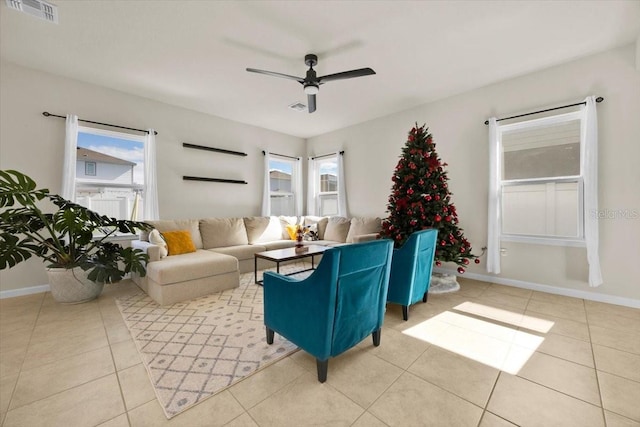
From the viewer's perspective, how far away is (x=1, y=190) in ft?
7.75

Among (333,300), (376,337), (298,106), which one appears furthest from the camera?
(298,106)

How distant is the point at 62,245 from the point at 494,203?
540 cm

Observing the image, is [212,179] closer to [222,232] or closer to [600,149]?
[222,232]

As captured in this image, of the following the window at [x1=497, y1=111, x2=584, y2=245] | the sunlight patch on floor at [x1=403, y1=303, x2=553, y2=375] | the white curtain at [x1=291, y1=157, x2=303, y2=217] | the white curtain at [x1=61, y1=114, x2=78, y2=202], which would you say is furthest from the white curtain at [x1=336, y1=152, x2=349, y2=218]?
the white curtain at [x1=61, y1=114, x2=78, y2=202]

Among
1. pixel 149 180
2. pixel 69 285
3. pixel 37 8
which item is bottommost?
pixel 69 285

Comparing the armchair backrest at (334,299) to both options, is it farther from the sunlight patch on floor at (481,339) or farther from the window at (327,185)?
the window at (327,185)

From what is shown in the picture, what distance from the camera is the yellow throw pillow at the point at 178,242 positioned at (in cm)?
361

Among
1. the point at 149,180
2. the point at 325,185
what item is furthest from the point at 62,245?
the point at 325,185

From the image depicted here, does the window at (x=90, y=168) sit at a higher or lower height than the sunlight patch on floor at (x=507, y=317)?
higher

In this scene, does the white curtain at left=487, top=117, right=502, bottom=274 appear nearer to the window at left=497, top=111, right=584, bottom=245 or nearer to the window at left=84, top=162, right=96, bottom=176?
the window at left=497, top=111, right=584, bottom=245

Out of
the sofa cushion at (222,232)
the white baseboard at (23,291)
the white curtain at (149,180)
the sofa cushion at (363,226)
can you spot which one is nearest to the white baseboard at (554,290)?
the sofa cushion at (363,226)

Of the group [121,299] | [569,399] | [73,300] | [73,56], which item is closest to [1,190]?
[73,300]

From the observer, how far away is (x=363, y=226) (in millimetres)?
4789

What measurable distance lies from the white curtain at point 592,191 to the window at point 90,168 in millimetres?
6363
